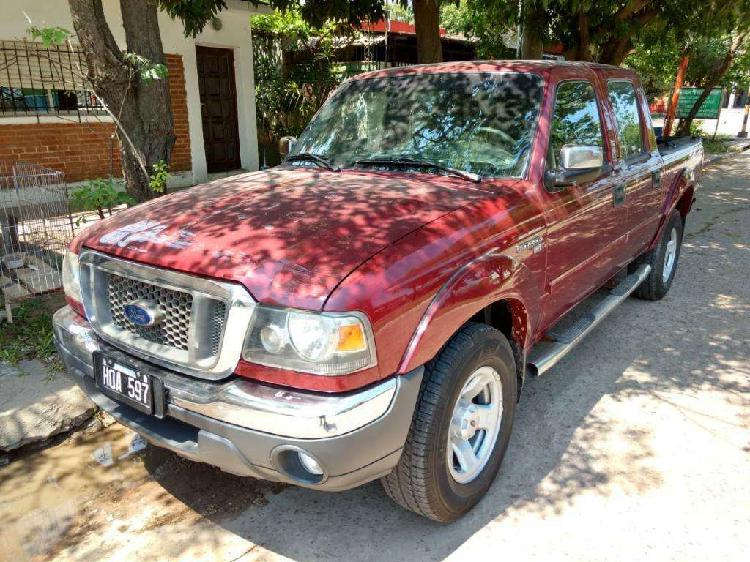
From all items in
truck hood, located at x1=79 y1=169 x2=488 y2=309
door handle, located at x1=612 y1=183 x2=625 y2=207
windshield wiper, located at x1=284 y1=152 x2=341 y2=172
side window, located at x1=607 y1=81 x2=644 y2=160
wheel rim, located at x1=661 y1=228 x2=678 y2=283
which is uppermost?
side window, located at x1=607 y1=81 x2=644 y2=160

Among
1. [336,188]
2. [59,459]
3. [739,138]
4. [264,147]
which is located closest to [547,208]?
[336,188]

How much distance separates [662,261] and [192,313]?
14.7 ft

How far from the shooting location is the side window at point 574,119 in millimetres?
3465

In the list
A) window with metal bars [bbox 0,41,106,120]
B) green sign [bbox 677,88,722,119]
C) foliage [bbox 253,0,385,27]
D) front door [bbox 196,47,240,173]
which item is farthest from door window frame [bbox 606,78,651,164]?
green sign [bbox 677,88,722,119]

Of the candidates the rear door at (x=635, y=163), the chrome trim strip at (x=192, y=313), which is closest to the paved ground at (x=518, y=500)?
the chrome trim strip at (x=192, y=313)

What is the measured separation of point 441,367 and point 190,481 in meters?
1.55

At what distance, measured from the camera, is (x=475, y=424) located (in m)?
2.85

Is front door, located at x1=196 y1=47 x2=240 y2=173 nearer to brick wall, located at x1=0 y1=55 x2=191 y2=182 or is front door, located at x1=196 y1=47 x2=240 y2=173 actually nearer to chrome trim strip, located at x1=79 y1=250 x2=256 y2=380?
brick wall, located at x1=0 y1=55 x2=191 y2=182

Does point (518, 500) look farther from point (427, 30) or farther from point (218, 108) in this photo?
point (218, 108)

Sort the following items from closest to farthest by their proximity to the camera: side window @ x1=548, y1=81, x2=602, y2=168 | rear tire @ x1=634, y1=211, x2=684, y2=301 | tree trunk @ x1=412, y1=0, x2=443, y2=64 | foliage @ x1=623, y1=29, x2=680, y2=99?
1. side window @ x1=548, y1=81, x2=602, y2=168
2. rear tire @ x1=634, y1=211, x2=684, y2=301
3. tree trunk @ x1=412, y1=0, x2=443, y2=64
4. foliage @ x1=623, y1=29, x2=680, y2=99

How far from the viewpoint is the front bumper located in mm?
2148

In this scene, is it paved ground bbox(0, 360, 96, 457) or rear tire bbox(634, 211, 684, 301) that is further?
rear tire bbox(634, 211, 684, 301)

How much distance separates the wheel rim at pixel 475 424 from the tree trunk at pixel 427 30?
5.87 metres

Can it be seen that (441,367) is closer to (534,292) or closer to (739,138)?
(534,292)
